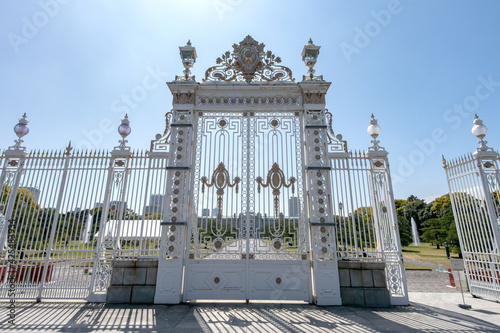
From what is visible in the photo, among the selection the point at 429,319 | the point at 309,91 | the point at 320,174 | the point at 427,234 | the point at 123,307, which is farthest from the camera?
the point at 427,234

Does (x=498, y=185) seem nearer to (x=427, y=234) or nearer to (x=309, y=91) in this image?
(x=309, y=91)

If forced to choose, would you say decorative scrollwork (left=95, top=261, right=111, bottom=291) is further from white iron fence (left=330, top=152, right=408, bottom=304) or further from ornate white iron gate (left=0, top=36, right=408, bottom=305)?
white iron fence (left=330, top=152, right=408, bottom=304)

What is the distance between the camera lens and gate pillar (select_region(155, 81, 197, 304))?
5547 millimetres

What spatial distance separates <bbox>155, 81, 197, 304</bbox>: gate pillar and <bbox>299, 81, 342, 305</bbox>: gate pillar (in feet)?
9.20

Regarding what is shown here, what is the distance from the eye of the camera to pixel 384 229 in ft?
19.3

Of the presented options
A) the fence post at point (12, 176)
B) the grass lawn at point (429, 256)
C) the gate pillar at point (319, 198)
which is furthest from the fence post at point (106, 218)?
the grass lawn at point (429, 256)

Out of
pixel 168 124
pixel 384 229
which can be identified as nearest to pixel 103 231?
pixel 168 124

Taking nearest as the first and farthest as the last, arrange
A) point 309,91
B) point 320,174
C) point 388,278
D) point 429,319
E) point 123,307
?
point 429,319, point 123,307, point 388,278, point 320,174, point 309,91

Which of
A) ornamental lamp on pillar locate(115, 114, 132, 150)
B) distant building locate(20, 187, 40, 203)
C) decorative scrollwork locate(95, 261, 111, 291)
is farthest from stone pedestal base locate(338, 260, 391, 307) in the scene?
distant building locate(20, 187, 40, 203)

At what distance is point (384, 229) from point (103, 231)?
6.36m

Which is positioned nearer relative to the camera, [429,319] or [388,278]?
[429,319]

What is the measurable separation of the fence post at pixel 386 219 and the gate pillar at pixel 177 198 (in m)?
4.33

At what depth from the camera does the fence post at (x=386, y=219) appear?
559 cm

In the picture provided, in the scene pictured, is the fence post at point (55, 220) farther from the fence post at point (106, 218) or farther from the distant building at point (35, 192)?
the fence post at point (106, 218)
